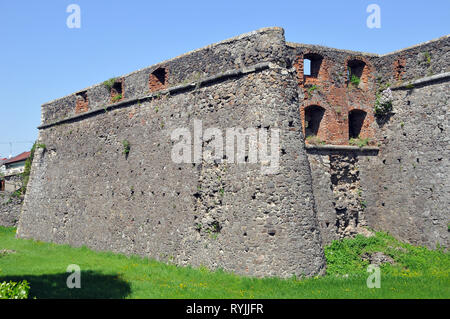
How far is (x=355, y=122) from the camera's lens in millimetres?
17203

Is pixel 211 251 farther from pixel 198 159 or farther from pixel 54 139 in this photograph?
pixel 54 139

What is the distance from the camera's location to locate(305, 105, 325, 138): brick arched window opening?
1595cm

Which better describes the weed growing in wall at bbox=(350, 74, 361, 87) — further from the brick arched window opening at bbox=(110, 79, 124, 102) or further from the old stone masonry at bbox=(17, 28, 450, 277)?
the brick arched window opening at bbox=(110, 79, 124, 102)

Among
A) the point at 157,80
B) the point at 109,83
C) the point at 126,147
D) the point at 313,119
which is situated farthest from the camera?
the point at 109,83

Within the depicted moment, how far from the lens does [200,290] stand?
11180 millimetres

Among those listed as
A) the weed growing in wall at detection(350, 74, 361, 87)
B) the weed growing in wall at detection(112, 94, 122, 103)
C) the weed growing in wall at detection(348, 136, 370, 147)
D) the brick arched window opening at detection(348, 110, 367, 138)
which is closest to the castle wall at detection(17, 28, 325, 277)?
the weed growing in wall at detection(112, 94, 122, 103)

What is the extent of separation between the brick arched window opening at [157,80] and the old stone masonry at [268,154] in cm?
5

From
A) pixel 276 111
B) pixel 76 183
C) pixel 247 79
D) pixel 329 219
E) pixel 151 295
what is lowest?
pixel 151 295

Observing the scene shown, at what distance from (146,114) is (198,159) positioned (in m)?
3.42

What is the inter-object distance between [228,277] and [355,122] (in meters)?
7.77

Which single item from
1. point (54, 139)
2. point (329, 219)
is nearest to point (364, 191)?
point (329, 219)

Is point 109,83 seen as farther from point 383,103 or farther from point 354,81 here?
point 383,103

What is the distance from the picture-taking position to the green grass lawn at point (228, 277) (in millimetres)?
10852

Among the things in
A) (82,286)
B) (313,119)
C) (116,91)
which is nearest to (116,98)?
(116,91)
